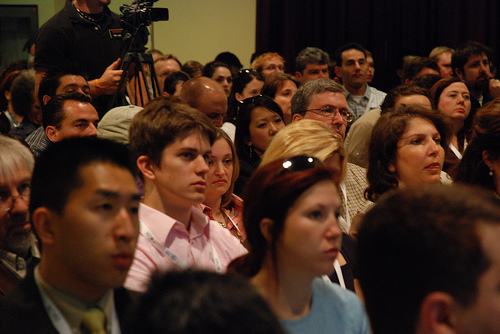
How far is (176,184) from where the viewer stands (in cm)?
213

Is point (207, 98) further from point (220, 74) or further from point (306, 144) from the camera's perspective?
point (220, 74)

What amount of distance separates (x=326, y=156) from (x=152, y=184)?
657 millimetres

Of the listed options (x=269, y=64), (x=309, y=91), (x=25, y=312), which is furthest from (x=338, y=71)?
(x=25, y=312)

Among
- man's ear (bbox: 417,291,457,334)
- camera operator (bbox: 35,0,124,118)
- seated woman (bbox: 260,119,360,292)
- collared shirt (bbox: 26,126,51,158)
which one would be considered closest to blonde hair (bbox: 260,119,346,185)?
Answer: seated woman (bbox: 260,119,360,292)

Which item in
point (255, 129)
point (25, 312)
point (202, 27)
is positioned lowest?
point (255, 129)

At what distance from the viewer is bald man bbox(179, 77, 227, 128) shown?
3.65 meters

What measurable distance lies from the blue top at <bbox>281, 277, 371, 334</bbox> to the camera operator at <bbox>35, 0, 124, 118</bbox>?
2.17m

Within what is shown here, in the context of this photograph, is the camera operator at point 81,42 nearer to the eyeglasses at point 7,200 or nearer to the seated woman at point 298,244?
the eyeglasses at point 7,200

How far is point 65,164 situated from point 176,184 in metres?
0.67

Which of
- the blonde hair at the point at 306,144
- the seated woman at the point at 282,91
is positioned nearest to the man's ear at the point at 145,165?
the blonde hair at the point at 306,144

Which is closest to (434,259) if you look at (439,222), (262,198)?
(439,222)

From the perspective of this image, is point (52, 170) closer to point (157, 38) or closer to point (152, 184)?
point (152, 184)

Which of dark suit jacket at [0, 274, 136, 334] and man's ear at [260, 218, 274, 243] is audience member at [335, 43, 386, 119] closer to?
man's ear at [260, 218, 274, 243]

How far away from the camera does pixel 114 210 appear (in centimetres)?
144
